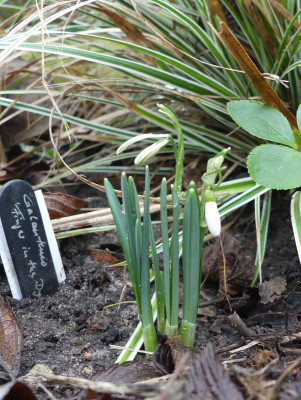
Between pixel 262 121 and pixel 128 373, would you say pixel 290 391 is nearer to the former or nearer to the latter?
pixel 128 373

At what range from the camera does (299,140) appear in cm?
130

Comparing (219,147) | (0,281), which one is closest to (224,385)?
(0,281)

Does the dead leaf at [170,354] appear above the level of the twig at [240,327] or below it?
above

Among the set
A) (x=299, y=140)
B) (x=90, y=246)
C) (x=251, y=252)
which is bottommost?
(x=251, y=252)

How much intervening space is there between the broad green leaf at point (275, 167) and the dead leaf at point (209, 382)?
17.0 inches

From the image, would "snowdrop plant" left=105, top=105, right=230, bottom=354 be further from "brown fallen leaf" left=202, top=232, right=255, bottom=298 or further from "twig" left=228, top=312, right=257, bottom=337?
"brown fallen leaf" left=202, top=232, right=255, bottom=298

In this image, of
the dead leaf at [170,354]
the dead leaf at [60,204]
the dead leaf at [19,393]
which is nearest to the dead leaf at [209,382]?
the dead leaf at [170,354]

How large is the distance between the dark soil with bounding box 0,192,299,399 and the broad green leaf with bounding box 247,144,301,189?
366 mm

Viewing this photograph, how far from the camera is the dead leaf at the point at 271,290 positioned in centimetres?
129

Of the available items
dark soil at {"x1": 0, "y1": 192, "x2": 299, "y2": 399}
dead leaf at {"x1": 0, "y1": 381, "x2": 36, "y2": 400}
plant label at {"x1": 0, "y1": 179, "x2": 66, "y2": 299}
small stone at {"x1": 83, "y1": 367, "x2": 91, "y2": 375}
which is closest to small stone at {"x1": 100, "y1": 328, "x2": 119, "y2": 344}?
dark soil at {"x1": 0, "y1": 192, "x2": 299, "y2": 399}

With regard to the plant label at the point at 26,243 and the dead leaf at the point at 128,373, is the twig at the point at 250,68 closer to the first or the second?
the plant label at the point at 26,243

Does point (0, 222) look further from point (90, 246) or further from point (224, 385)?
point (224, 385)

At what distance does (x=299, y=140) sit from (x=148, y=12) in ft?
2.85

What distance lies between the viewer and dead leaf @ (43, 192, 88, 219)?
5.03ft
